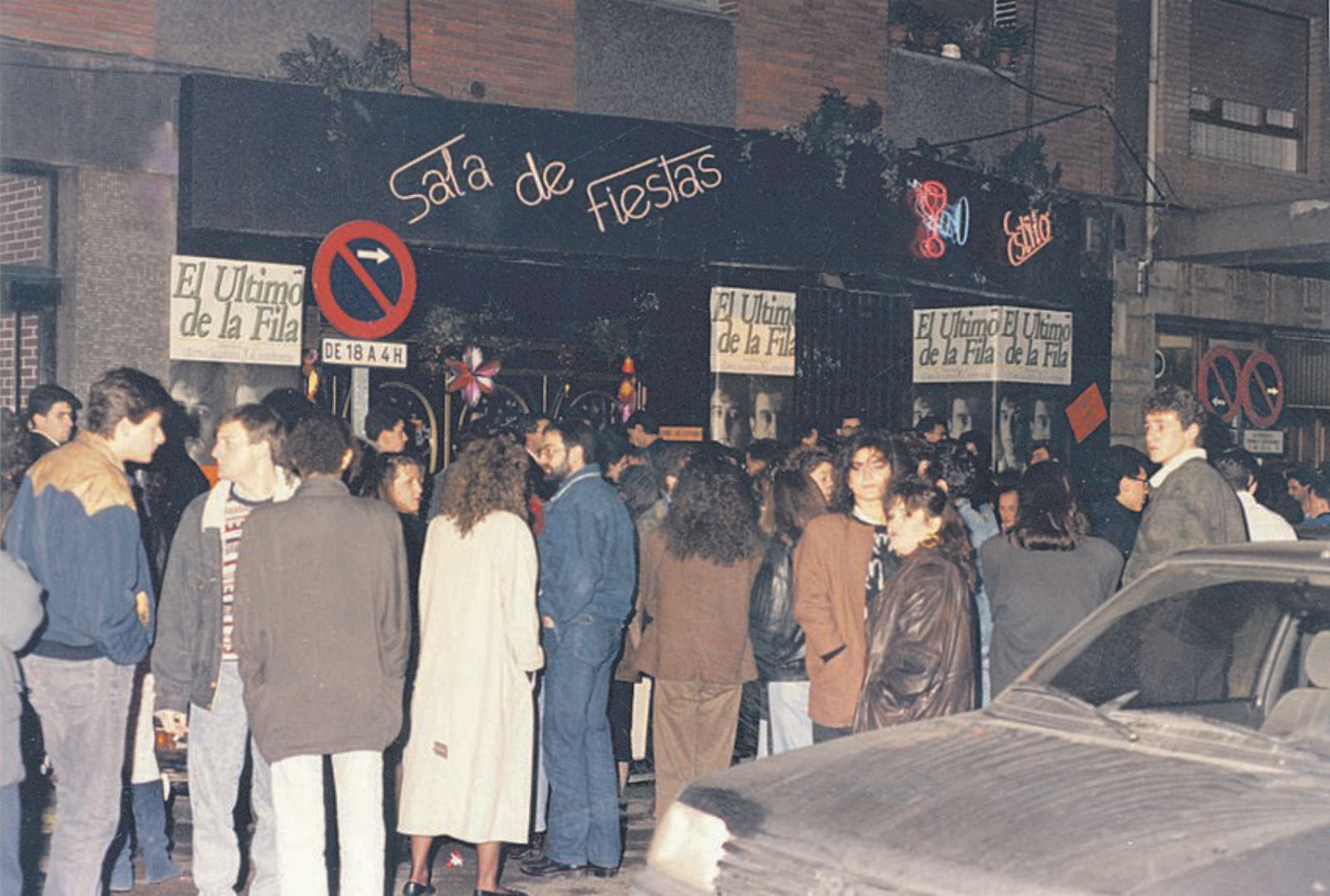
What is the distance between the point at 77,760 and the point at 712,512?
312cm

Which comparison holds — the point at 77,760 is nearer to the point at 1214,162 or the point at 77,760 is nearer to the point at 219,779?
the point at 219,779

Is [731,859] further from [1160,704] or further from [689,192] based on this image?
[689,192]

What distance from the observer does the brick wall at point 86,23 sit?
35.9ft

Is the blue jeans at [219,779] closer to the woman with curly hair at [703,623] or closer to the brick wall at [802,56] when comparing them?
the woman with curly hair at [703,623]

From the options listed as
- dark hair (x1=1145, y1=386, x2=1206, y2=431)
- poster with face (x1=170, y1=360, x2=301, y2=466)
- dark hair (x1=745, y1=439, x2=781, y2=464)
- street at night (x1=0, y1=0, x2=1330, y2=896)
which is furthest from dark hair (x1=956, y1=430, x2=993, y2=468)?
poster with face (x1=170, y1=360, x2=301, y2=466)

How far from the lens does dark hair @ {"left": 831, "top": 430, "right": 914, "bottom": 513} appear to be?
7402 mm

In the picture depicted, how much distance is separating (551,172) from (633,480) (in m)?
3.51

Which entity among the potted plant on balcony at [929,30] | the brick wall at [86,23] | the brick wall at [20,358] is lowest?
the brick wall at [20,358]

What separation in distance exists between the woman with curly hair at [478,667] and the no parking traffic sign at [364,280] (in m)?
3.39

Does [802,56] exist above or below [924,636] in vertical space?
above

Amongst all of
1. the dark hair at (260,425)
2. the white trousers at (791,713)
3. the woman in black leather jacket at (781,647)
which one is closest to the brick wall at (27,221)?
the dark hair at (260,425)

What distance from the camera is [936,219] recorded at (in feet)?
48.3

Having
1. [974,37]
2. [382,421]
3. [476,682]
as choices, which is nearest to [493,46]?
[382,421]

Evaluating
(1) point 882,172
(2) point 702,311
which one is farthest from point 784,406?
(1) point 882,172
